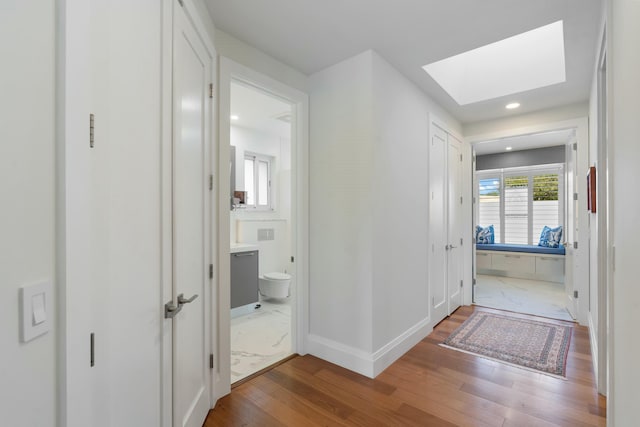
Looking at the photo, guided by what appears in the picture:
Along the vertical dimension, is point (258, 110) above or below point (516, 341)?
above

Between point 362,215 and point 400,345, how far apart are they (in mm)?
1304

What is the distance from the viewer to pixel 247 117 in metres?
4.22

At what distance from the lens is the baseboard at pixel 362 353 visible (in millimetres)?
2432

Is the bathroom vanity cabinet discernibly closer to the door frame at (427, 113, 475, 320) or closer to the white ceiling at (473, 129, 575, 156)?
the door frame at (427, 113, 475, 320)

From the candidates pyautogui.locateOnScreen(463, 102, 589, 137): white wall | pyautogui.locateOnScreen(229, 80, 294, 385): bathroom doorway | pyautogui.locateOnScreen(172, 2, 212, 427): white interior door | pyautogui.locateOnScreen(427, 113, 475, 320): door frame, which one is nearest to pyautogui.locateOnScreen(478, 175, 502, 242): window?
pyautogui.locateOnScreen(427, 113, 475, 320): door frame

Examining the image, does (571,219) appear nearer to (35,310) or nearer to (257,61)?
(257,61)

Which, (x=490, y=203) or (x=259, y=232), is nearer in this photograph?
(x=259, y=232)

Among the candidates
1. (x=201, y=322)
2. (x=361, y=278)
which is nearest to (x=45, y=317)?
(x=201, y=322)

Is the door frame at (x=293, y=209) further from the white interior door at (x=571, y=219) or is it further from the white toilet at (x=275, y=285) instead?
the white interior door at (x=571, y=219)

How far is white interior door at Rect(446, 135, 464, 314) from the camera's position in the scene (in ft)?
13.0

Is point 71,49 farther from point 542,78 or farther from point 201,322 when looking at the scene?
point 542,78

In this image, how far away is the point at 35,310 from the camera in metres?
0.66

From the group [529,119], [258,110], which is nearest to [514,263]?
[529,119]

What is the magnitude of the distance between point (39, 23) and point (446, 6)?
2.15 metres
